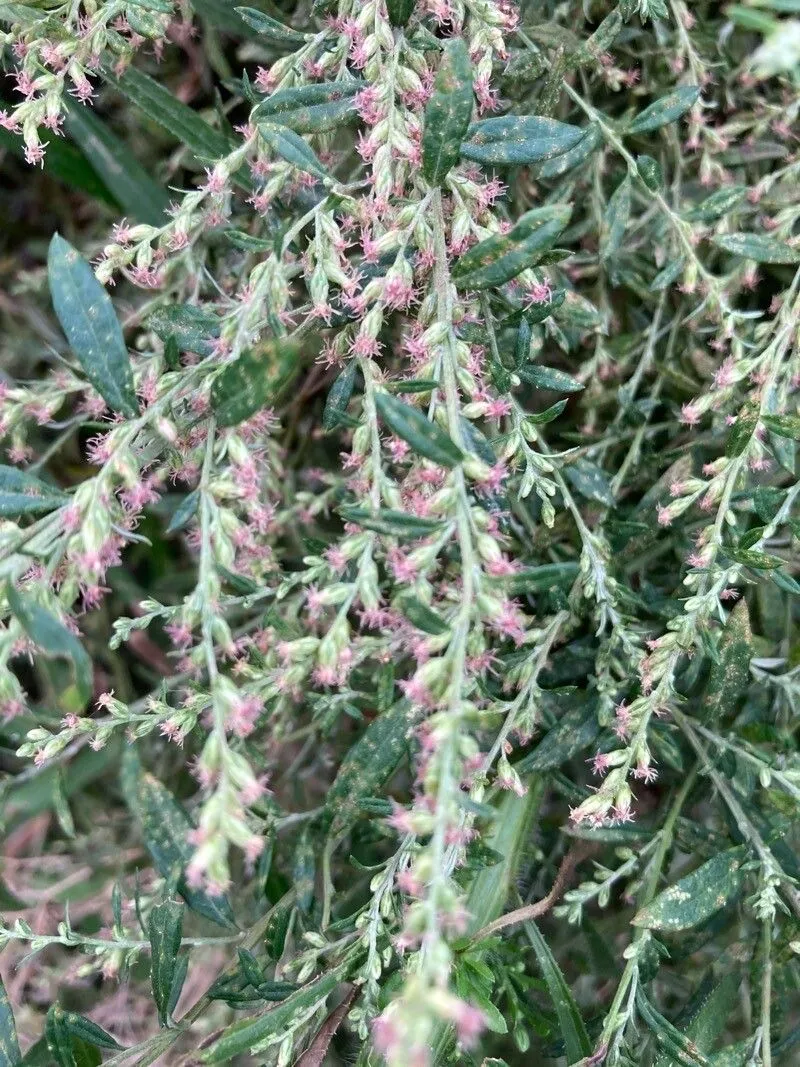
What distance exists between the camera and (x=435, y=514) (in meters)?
1.11

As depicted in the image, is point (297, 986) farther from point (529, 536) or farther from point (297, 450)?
point (297, 450)

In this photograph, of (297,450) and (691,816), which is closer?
(691,816)

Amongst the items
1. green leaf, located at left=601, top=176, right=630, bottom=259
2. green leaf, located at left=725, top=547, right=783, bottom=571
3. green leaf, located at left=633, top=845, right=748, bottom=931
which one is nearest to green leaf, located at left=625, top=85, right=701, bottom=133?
green leaf, located at left=601, top=176, right=630, bottom=259

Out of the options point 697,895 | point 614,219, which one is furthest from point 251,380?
point 697,895

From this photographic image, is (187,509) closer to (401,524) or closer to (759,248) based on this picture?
(401,524)

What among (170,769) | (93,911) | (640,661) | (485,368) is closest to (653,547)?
(640,661)

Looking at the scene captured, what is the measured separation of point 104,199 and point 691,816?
181cm

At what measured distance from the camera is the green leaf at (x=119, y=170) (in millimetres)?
1818

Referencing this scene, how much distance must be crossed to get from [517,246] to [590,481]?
53 cm

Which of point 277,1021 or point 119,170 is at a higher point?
point 119,170

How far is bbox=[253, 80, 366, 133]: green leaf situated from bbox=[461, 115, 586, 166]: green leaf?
0.18 m

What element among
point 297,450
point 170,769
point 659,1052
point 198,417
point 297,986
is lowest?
point 659,1052

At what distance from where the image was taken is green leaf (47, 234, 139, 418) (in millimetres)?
1141

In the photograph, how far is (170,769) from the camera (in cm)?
211
